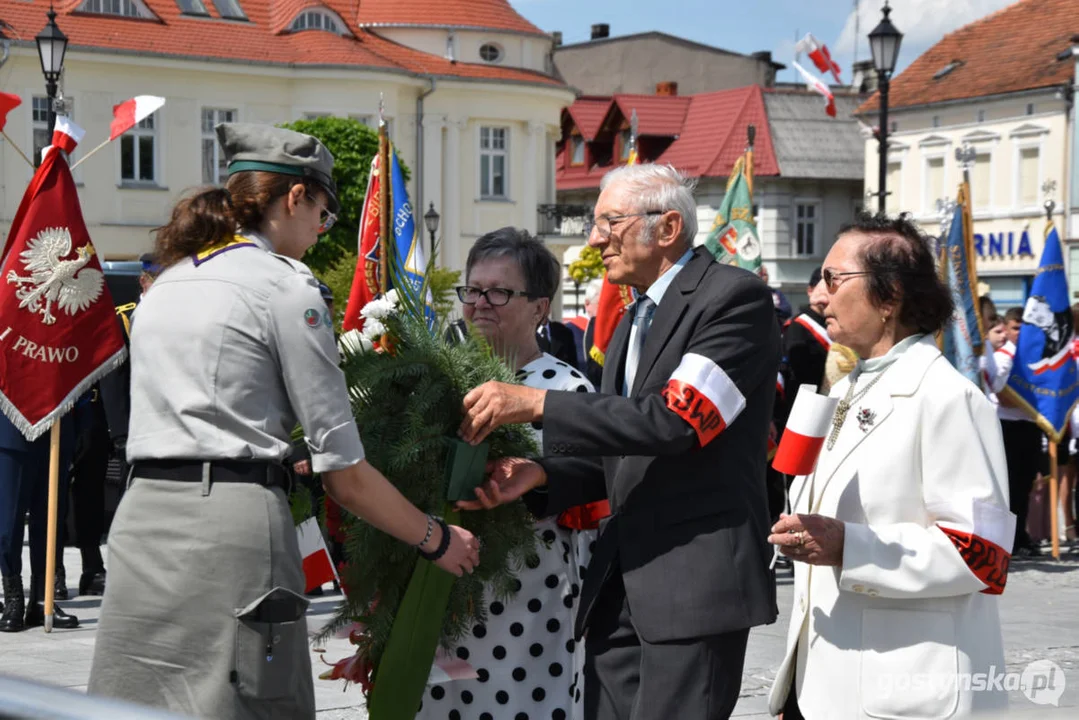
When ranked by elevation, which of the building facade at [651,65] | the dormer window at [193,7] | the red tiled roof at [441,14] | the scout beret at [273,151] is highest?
the building facade at [651,65]

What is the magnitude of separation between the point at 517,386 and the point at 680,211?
0.62 meters

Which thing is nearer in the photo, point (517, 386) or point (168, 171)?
point (517, 386)

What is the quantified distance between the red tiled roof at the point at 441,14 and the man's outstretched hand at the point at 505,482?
4149cm

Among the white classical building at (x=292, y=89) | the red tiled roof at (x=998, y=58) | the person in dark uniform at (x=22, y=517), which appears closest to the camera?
the person in dark uniform at (x=22, y=517)

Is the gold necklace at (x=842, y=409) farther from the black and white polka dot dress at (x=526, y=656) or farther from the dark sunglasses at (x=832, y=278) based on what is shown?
the black and white polka dot dress at (x=526, y=656)

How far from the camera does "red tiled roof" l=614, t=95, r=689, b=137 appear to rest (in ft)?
182

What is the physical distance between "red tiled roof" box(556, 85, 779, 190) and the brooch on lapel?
46919mm

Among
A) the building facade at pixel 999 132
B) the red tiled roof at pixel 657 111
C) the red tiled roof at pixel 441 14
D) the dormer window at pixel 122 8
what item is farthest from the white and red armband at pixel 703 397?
the red tiled roof at pixel 657 111

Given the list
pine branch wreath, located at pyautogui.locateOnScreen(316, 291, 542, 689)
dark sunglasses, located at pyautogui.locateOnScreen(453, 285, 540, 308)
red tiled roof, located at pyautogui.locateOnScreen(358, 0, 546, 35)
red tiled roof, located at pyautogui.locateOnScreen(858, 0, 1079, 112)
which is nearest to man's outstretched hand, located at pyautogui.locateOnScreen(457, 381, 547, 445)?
pine branch wreath, located at pyautogui.locateOnScreen(316, 291, 542, 689)

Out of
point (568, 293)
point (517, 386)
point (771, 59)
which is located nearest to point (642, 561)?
point (517, 386)

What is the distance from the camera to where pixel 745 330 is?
12.2ft

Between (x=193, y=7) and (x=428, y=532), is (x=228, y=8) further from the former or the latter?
(x=428, y=532)

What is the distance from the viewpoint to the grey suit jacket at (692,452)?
11.8 ft

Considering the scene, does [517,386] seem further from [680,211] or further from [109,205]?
[109,205]
